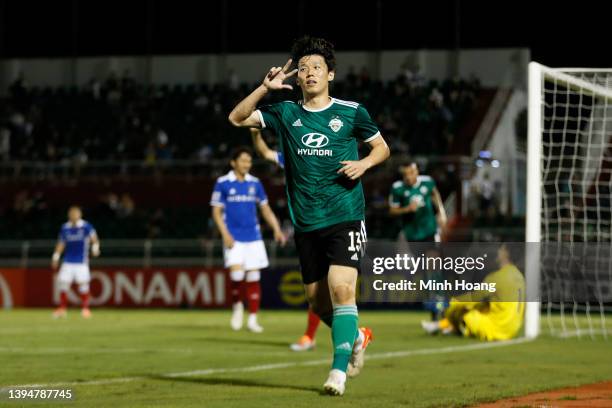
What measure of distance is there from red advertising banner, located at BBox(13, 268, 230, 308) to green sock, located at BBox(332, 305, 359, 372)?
17.6 metres

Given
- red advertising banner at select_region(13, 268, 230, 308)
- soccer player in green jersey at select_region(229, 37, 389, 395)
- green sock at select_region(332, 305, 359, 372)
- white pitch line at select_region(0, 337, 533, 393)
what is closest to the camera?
green sock at select_region(332, 305, 359, 372)

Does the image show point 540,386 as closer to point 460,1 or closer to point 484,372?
point 484,372

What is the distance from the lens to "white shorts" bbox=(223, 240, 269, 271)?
50.9ft

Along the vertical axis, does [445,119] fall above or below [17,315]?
above

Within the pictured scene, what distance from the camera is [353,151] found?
791cm

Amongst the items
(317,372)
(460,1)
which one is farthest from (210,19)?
(317,372)

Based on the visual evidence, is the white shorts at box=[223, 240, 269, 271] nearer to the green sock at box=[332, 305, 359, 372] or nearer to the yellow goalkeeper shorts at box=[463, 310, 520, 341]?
the yellow goalkeeper shorts at box=[463, 310, 520, 341]

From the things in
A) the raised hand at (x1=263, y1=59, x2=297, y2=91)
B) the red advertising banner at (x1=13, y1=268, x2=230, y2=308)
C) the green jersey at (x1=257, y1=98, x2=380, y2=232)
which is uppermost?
the raised hand at (x1=263, y1=59, x2=297, y2=91)

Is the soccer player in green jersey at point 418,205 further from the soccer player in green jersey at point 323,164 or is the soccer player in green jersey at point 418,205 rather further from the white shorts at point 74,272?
the white shorts at point 74,272

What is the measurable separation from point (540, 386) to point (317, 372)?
196 centimetres

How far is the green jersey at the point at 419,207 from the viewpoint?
16078mm

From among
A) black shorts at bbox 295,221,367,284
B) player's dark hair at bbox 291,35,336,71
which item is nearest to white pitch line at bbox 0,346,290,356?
black shorts at bbox 295,221,367,284

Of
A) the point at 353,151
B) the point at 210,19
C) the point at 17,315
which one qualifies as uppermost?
the point at 210,19

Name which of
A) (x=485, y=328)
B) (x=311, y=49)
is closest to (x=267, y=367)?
(x=311, y=49)
